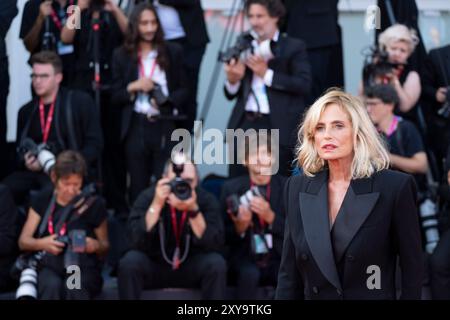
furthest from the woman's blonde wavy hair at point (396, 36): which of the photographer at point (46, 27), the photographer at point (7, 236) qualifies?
the photographer at point (7, 236)

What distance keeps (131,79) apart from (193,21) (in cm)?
76

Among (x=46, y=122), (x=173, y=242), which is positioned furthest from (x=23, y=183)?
(x=173, y=242)

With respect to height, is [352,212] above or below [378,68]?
below

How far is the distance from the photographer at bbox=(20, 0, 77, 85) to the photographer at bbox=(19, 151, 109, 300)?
1.06 m

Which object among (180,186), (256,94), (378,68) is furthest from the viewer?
(378,68)

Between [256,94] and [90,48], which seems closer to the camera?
[256,94]

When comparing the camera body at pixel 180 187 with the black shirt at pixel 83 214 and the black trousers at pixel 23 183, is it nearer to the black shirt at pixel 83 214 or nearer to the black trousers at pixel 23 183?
the black shirt at pixel 83 214

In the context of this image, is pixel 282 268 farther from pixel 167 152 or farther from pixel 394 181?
pixel 167 152

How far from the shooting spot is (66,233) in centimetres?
721

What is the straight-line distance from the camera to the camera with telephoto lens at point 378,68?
7.88m

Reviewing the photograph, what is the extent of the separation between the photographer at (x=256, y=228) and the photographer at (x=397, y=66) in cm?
99

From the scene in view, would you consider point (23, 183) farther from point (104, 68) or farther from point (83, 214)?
point (104, 68)

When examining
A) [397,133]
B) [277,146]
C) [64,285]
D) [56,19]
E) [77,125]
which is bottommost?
[64,285]
